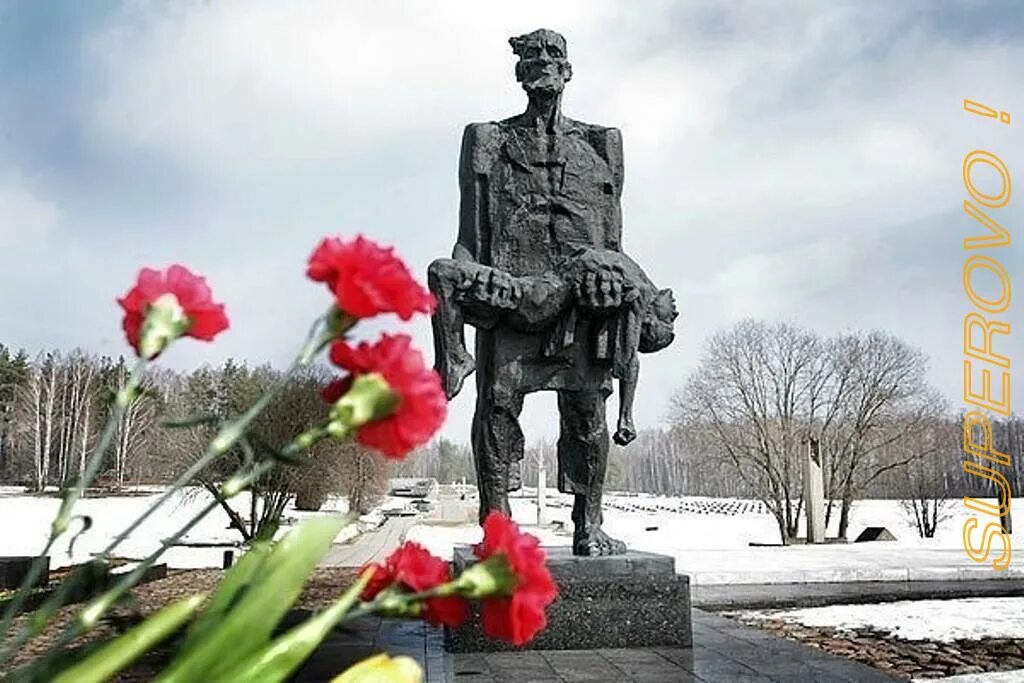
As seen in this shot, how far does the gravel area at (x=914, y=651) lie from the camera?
5.01m

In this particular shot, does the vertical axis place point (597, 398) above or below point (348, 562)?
above

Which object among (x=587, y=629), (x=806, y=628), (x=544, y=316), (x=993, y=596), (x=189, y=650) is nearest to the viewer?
(x=189, y=650)

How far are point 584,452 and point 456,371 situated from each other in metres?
0.93

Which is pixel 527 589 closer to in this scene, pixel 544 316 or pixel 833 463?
pixel 544 316

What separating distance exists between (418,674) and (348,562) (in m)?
13.7

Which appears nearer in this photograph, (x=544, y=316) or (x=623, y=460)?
(x=544, y=316)

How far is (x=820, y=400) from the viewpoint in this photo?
32344 millimetres

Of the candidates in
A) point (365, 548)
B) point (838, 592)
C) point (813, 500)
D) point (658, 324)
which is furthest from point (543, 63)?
point (813, 500)

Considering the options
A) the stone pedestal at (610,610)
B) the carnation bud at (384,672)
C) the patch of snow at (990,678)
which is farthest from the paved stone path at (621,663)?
the carnation bud at (384,672)

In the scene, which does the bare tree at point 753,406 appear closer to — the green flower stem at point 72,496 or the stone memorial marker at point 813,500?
the stone memorial marker at point 813,500

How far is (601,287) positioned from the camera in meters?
5.34

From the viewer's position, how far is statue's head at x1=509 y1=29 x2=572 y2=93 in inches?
225

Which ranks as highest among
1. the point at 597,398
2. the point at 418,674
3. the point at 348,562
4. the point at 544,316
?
the point at 544,316

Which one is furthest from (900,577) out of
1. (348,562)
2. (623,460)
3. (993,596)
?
(623,460)
